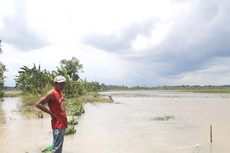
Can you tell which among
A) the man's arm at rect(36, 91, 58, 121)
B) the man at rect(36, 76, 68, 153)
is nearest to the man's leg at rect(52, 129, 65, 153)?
the man at rect(36, 76, 68, 153)

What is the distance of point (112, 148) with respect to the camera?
5.18m

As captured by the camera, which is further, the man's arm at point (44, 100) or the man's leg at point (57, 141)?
the man's leg at point (57, 141)

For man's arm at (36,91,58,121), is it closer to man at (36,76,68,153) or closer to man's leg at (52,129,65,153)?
man at (36,76,68,153)

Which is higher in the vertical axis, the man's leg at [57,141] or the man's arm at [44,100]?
the man's arm at [44,100]

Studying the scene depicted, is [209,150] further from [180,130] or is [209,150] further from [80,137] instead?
[80,137]

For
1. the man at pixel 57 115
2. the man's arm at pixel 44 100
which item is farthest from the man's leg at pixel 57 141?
the man's arm at pixel 44 100

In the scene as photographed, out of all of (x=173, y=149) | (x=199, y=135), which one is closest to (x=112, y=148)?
(x=173, y=149)

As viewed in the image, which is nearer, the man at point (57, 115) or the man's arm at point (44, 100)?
the man's arm at point (44, 100)

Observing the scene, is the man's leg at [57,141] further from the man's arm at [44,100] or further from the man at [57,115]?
the man's arm at [44,100]

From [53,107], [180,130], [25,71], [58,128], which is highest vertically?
[25,71]

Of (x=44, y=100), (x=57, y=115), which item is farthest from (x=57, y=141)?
(x=44, y=100)

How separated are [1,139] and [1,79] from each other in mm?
17947

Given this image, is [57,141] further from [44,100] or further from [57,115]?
[44,100]

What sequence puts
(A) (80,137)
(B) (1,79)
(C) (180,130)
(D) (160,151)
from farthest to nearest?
(B) (1,79)
(C) (180,130)
(A) (80,137)
(D) (160,151)
